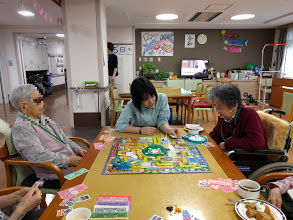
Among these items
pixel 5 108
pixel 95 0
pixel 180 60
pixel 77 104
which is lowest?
pixel 5 108

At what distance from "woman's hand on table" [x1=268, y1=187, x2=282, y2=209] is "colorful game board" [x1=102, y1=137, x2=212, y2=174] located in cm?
33

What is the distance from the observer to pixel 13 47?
6672mm

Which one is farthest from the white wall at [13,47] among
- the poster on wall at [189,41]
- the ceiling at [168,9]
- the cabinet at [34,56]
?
the poster on wall at [189,41]

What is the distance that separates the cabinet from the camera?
8.06 metres

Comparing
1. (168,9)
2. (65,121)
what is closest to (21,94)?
(65,121)

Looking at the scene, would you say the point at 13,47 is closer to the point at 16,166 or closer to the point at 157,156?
the point at 16,166

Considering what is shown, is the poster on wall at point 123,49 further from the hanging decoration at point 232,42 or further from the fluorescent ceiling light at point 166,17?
the hanging decoration at point 232,42

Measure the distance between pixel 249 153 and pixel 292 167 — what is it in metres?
0.27

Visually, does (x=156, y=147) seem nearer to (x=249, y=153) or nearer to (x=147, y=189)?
(x=147, y=189)

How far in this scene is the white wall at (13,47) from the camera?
21.1 feet

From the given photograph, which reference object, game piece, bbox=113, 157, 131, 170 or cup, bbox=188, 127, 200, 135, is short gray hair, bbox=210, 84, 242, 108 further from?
game piece, bbox=113, 157, 131, 170

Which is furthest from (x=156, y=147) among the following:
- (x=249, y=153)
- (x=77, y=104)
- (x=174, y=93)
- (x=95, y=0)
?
(x=95, y=0)

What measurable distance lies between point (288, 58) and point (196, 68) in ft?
9.32

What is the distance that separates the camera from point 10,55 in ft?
21.9
